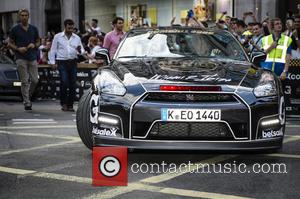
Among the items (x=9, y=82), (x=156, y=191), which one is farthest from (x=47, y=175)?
(x=9, y=82)

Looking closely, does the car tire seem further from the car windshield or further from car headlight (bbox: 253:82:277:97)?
car headlight (bbox: 253:82:277:97)

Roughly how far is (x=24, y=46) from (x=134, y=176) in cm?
690

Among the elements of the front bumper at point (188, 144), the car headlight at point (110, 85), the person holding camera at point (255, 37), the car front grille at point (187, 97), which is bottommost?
the front bumper at point (188, 144)

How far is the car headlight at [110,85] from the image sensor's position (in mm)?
5316

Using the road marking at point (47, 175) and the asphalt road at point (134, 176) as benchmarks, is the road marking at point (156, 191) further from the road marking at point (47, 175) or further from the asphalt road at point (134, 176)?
the road marking at point (47, 175)

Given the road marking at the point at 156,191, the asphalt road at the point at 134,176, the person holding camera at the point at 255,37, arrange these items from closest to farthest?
the road marking at the point at 156,191 → the asphalt road at the point at 134,176 → the person holding camera at the point at 255,37

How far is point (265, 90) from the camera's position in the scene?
5.40 meters

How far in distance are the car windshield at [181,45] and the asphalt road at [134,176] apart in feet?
3.88

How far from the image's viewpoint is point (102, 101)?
5336mm

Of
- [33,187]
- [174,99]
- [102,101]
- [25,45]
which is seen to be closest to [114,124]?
[102,101]

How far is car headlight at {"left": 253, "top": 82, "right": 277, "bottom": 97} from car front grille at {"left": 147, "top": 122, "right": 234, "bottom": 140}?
0.48 metres

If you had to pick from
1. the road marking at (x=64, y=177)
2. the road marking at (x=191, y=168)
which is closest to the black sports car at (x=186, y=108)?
the road marking at (x=191, y=168)

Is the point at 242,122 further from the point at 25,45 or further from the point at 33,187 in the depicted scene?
the point at 25,45

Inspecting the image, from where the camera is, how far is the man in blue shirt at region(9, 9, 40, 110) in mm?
11211
